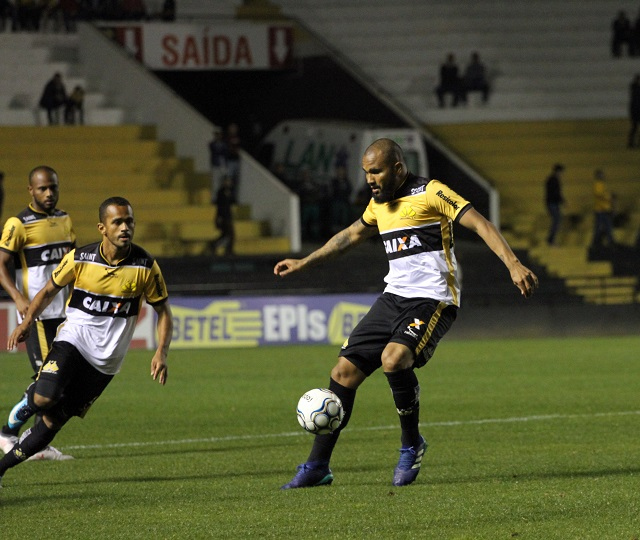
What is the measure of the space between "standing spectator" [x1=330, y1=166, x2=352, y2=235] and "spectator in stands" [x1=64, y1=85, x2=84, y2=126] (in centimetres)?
628

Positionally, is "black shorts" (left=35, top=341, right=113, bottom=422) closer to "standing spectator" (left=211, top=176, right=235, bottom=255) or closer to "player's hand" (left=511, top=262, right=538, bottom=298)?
"player's hand" (left=511, top=262, right=538, bottom=298)

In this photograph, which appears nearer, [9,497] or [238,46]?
[9,497]

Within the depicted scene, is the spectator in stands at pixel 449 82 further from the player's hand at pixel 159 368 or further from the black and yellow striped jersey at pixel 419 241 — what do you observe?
the player's hand at pixel 159 368

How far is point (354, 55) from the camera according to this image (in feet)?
118

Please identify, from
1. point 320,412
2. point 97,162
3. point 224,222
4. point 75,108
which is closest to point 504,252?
point 320,412

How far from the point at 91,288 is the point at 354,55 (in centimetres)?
2879

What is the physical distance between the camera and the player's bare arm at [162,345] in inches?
306

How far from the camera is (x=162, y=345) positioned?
7.99 m

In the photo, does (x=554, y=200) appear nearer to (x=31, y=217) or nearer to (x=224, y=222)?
(x=224, y=222)

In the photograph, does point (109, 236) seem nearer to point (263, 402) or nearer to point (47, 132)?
point (263, 402)

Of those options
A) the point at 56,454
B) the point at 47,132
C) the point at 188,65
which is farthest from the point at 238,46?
the point at 56,454

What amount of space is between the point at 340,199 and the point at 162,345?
838 inches

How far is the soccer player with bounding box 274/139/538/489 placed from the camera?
7.74 meters

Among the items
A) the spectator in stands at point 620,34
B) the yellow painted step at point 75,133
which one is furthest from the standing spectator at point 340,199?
the spectator in stands at point 620,34
